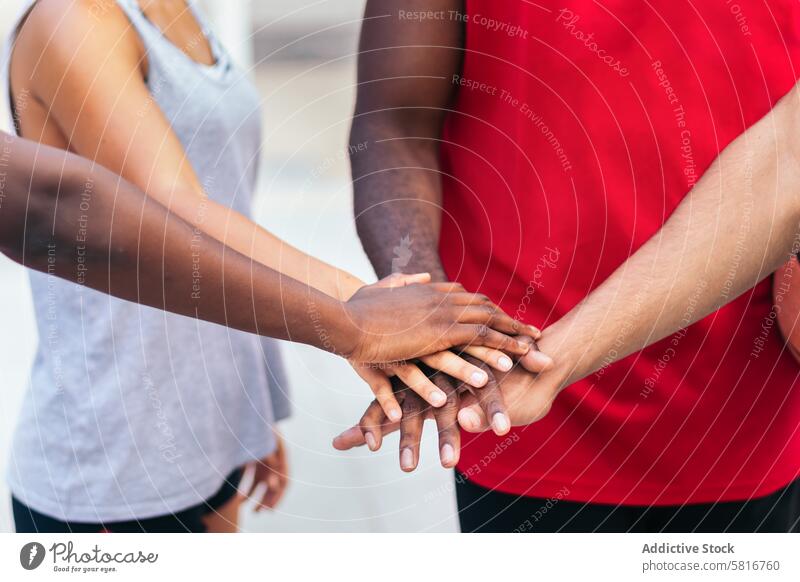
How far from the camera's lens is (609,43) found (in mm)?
588

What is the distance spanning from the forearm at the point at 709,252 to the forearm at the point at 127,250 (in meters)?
0.21

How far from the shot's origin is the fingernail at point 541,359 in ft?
1.90

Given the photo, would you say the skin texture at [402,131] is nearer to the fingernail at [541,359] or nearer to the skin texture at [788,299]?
the fingernail at [541,359]

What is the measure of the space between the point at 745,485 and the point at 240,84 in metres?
0.51

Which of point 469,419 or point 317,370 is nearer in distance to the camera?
point 469,419

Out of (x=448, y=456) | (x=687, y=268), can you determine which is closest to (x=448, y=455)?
(x=448, y=456)

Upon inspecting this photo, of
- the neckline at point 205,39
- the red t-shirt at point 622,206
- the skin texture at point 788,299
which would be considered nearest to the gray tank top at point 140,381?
the neckline at point 205,39

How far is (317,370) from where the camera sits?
1.45 m

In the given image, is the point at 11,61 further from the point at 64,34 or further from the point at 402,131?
the point at 402,131

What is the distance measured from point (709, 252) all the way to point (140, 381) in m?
0.44
